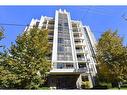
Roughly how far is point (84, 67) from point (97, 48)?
6186mm

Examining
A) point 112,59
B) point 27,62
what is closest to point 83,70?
point 112,59

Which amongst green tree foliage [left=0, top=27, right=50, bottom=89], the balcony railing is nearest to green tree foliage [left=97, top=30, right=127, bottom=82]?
green tree foliage [left=0, top=27, right=50, bottom=89]

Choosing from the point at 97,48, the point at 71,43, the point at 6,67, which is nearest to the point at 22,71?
the point at 6,67

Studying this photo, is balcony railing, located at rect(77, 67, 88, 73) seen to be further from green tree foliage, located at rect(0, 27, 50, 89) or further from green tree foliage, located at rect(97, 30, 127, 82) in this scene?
green tree foliage, located at rect(0, 27, 50, 89)

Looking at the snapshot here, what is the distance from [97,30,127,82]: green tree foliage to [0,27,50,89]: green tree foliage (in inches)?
93.7

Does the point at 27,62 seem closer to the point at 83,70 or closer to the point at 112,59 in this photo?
the point at 112,59

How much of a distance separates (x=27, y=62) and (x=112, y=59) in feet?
11.1

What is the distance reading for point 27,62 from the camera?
9.31 metres

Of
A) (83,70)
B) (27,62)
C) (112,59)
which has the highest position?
(83,70)

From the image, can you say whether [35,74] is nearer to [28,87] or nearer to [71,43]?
[28,87]

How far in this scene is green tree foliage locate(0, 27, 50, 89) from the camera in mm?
8781

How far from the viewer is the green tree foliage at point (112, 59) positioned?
34.4ft
